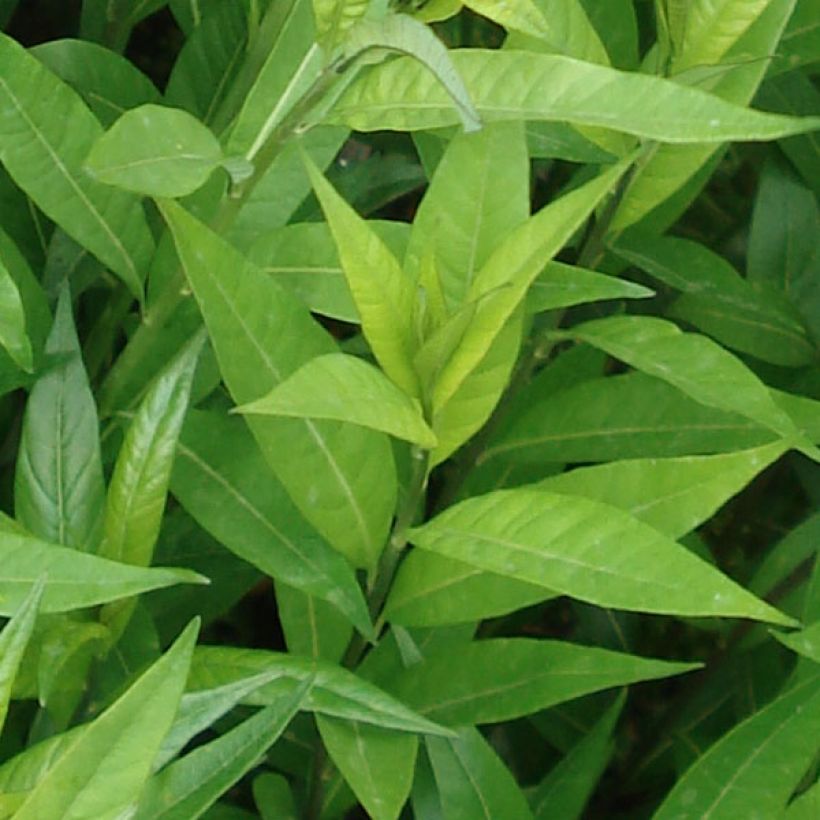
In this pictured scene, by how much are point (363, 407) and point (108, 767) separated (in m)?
0.19

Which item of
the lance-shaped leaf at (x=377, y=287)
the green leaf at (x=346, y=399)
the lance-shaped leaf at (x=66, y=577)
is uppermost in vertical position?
the lance-shaped leaf at (x=377, y=287)

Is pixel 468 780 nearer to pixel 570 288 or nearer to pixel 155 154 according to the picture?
pixel 570 288

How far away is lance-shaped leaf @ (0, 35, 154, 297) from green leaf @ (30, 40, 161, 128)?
0.12 meters

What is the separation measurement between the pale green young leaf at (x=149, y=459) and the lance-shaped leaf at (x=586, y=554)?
0.44 feet

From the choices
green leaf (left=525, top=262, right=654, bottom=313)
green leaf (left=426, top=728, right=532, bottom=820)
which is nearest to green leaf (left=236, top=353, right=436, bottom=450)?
green leaf (left=525, top=262, right=654, bottom=313)

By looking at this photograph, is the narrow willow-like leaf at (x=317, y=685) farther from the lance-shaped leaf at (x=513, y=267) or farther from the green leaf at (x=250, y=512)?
the lance-shaped leaf at (x=513, y=267)

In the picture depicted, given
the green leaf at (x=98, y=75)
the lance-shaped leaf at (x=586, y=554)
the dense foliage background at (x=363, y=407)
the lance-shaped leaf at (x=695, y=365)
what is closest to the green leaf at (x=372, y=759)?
the dense foliage background at (x=363, y=407)

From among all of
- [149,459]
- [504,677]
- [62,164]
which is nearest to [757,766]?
[504,677]

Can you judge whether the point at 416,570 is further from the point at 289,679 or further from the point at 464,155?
the point at 464,155

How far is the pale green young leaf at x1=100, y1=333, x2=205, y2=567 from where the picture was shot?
0.59 m

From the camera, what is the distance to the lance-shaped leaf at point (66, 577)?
55 cm

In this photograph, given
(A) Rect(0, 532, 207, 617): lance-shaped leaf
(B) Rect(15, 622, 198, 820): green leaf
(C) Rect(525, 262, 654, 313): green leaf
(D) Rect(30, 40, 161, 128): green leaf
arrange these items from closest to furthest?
(B) Rect(15, 622, 198, 820): green leaf
(A) Rect(0, 532, 207, 617): lance-shaped leaf
(C) Rect(525, 262, 654, 313): green leaf
(D) Rect(30, 40, 161, 128): green leaf

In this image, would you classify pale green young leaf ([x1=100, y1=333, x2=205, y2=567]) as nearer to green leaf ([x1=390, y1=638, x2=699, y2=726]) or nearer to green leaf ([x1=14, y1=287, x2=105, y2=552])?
green leaf ([x1=14, y1=287, x2=105, y2=552])

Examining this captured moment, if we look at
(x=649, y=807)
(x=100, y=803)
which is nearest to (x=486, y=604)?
(x=100, y=803)
